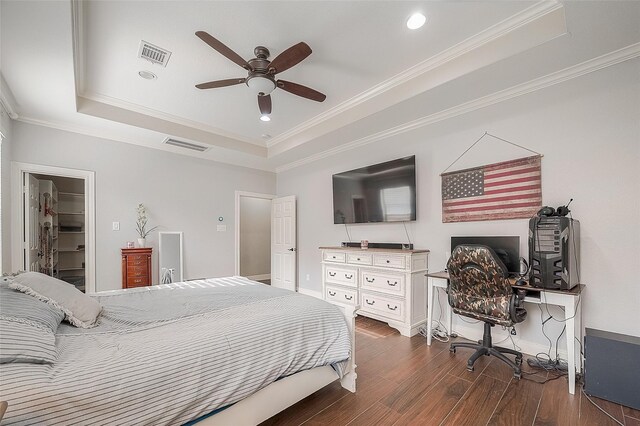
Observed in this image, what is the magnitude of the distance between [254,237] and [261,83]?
510 centimetres

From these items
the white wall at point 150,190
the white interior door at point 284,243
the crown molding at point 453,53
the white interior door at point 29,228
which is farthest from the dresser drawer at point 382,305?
the white interior door at point 29,228

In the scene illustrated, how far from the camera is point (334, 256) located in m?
4.12

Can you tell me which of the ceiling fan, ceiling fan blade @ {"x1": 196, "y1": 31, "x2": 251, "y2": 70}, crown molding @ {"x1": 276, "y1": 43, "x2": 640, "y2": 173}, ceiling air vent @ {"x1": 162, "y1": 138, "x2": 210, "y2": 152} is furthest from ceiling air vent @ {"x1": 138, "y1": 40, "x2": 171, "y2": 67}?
crown molding @ {"x1": 276, "y1": 43, "x2": 640, "y2": 173}

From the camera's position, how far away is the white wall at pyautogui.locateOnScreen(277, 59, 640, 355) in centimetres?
220

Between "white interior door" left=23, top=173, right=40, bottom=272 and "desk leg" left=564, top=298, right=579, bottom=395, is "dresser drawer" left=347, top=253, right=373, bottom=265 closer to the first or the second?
"desk leg" left=564, top=298, right=579, bottom=395

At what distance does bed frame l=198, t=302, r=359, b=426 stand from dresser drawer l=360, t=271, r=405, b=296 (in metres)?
1.42

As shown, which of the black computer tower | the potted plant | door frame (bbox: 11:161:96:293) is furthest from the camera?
the potted plant

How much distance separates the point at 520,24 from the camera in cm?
211

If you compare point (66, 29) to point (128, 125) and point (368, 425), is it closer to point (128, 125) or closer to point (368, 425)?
point (128, 125)

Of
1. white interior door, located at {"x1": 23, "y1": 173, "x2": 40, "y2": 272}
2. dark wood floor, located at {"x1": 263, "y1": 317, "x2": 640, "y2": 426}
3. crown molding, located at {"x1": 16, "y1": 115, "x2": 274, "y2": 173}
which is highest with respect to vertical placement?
crown molding, located at {"x1": 16, "y1": 115, "x2": 274, "y2": 173}

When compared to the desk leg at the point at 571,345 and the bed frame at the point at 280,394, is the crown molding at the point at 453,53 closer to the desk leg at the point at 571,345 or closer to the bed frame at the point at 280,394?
the desk leg at the point at 571,345

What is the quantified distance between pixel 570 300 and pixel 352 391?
6.02 feet

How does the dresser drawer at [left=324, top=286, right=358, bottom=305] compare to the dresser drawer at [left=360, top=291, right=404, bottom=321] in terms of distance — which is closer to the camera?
the dresser drawer at [left=360, top=291, right=404, bottom=321]

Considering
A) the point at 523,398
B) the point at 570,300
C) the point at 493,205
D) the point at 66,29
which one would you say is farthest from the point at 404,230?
the point at 66,29
